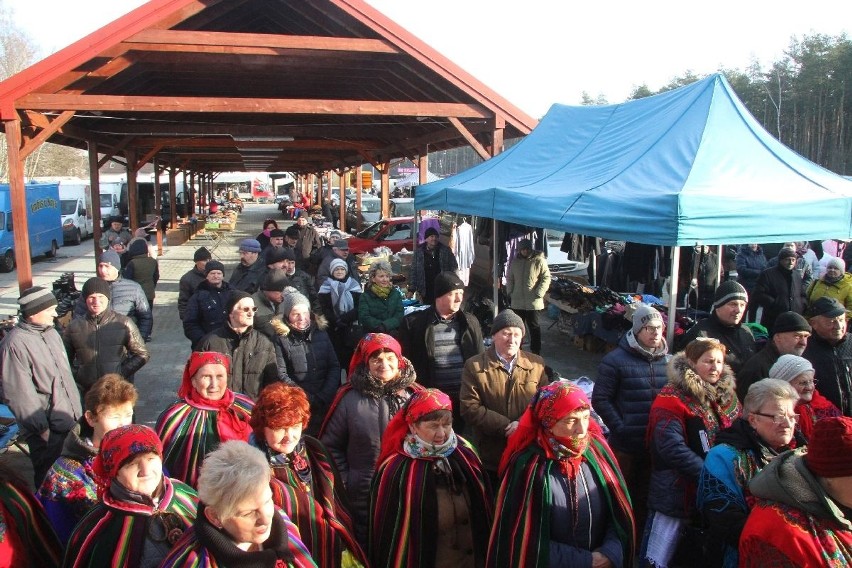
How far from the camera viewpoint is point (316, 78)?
10.8 metres

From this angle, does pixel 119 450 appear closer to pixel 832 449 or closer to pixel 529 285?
pixel 832 449

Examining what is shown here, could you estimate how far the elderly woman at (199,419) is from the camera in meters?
3.07

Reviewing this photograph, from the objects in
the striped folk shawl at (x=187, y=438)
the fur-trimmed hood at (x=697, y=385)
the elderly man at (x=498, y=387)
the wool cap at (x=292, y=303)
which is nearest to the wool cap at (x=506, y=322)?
the elderly man at (x=498, y=387)

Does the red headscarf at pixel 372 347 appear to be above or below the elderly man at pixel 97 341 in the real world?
above

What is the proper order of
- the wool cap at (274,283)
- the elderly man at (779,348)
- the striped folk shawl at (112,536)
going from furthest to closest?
the wool cap at (274,283) < the elderly man at (779,348) < the striped folk shawl at (112,536)

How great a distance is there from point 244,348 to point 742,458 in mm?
2888

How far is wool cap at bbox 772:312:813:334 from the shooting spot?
3.82 meters

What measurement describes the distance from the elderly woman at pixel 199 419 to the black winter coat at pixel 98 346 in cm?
169

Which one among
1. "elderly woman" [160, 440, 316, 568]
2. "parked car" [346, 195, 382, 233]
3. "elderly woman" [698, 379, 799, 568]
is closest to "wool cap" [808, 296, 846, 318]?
"elderly woman" [698, 379, 799, 568]

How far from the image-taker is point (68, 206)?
26.0m

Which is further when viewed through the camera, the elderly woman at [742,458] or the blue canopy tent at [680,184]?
the blue canopy tent at [680,184]

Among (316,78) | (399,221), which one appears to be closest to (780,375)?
(316,78)

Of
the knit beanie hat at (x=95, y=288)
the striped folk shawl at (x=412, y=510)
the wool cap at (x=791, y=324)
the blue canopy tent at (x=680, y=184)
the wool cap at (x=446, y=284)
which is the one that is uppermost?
the blue canopy tent at (x=680, y=184)

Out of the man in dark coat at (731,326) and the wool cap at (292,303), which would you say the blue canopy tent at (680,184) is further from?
the wool cap at (292,303)
